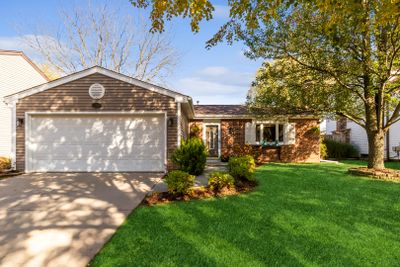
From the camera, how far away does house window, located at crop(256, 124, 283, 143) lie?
55.2ft

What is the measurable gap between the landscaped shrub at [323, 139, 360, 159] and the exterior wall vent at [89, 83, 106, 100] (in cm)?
1487

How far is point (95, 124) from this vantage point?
468 inches

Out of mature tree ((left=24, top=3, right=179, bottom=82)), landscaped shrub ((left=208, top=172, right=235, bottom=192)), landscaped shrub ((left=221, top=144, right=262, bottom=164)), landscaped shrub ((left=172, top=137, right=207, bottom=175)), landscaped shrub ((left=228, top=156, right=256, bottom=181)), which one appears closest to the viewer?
landscaped shrub ((left=208, top=172, right=235, bottom=192))

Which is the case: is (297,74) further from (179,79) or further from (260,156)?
(179,79)

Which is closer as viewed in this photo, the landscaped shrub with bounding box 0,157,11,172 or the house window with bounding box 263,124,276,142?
the landscaped shrub with bounding box 0,157,11,172

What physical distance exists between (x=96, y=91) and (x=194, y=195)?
684 cm

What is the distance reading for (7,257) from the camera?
3.68 metres

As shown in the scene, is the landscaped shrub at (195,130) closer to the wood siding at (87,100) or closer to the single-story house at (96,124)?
the single-story house at (96,124)

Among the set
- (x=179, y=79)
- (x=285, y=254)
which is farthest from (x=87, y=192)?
(x=179, y=79)

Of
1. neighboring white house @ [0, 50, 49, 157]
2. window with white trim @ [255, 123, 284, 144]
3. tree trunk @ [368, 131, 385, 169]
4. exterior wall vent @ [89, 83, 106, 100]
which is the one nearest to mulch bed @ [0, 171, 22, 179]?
exterior wall vent @ [89, 83, 106, 100]

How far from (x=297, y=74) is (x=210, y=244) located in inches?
375

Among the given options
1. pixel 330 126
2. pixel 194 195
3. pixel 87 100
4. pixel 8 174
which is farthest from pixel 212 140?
pixel 330 126

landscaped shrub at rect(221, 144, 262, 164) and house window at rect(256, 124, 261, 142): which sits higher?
house window at rect(256, 124, 261, 142)

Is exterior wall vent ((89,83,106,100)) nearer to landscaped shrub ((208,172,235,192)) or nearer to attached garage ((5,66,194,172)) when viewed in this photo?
attached garage ((5,66,194,172))
